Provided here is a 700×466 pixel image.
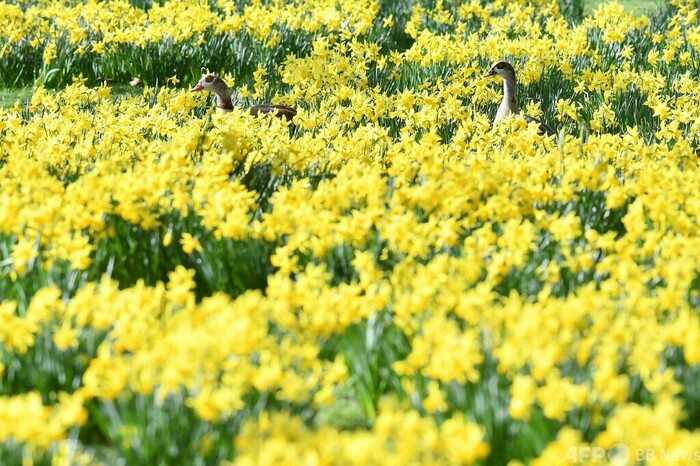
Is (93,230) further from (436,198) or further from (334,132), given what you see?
(334,132)

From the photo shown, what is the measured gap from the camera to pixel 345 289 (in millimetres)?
3838

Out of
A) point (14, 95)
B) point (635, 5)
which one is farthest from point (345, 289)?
point (635, 5)

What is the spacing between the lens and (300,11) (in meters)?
11.2

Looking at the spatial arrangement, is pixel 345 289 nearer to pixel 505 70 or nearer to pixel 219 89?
pixel 219 89

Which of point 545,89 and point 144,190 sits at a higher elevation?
point 144,190

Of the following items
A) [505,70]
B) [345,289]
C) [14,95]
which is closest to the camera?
[345,289]

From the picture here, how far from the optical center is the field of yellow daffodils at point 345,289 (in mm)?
3240

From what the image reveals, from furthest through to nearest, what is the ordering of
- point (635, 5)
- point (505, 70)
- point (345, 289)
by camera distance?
point (635, 5)
point (505, 70)
point (345, 289)

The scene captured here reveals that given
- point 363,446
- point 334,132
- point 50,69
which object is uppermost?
point 363,446

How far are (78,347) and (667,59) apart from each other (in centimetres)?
705

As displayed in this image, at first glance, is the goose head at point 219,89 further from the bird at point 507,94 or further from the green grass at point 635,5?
the green grass at point 635,5

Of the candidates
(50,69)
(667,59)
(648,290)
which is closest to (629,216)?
(648,290)

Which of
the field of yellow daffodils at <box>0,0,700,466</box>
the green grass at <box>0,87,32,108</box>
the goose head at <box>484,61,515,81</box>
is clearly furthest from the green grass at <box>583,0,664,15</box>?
the green grass at <box>0,87,32,108</box>

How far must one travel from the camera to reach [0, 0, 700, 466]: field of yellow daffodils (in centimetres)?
324
